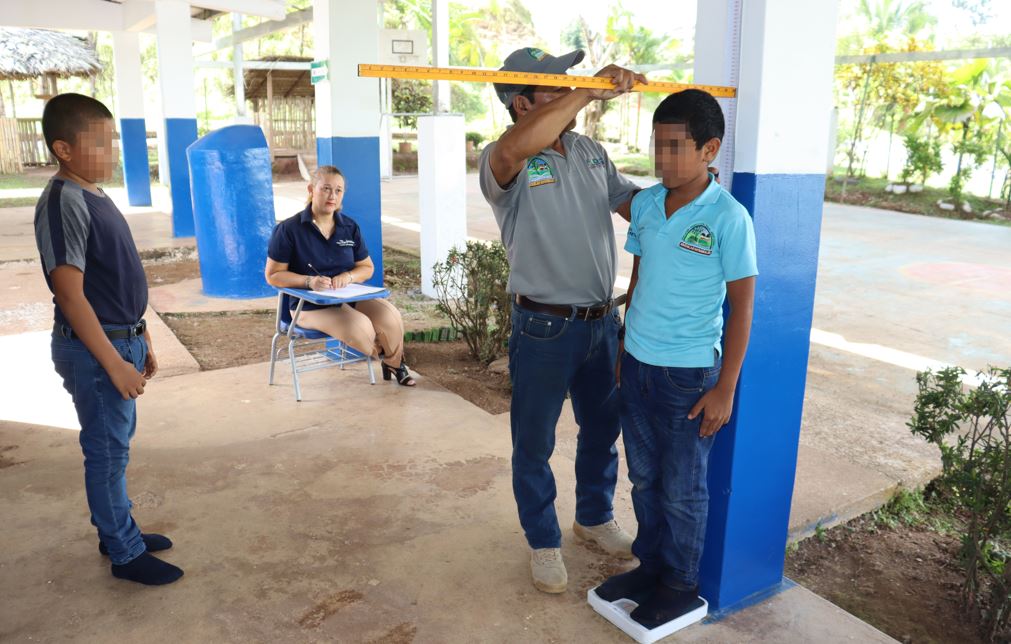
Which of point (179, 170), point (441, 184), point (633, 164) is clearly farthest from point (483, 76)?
point (633, 164)

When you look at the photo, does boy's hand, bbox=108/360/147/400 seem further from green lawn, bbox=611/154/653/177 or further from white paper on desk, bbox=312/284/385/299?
green lawn, bbox=611/154/653/177

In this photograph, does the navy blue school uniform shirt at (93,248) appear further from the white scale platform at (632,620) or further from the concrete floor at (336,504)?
the white scale platform at (632,620)

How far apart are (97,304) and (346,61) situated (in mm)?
3716

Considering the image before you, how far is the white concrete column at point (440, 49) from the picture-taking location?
Answer: 7398 mm

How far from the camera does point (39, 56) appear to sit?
20656 mm

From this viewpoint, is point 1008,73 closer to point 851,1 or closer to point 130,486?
point 851,1

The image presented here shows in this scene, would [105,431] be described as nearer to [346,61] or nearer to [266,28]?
[346,61]

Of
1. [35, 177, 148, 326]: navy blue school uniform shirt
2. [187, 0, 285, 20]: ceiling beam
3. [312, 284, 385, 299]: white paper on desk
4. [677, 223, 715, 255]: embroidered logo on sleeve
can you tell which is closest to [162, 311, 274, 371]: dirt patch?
[312, 284, 385, 299]: white paper on desk

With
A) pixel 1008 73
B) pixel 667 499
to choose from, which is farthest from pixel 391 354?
pixel 1008 73

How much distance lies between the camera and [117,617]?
266 centimetres

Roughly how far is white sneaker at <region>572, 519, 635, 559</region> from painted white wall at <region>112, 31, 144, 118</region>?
15169 millimetres

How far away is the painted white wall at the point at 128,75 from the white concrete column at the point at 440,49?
987cm

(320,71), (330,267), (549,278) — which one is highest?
(320,71)

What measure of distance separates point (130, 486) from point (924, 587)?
345 cm
